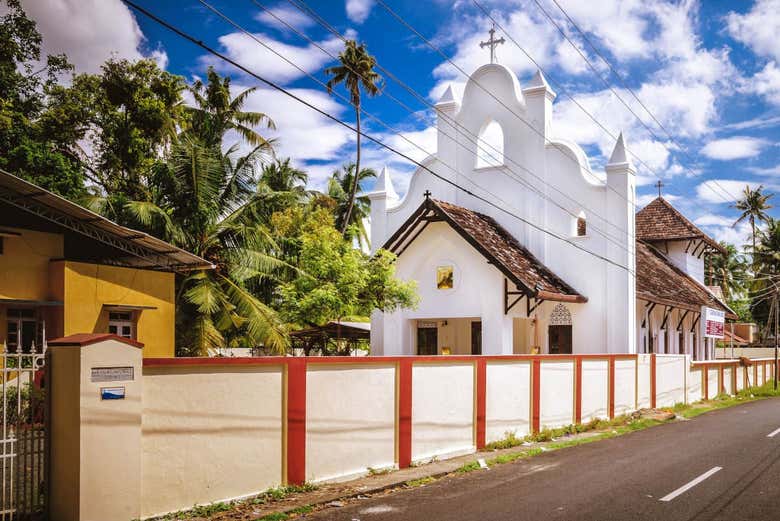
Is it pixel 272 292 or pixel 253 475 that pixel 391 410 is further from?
pixel 272 292

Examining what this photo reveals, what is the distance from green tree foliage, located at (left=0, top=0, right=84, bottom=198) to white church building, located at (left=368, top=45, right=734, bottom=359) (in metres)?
11.3

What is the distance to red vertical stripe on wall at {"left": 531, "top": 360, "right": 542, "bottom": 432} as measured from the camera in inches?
682

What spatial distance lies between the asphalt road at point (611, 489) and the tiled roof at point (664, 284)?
44.5 ft

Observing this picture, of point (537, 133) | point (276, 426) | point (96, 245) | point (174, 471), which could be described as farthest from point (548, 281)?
point (174, 471)

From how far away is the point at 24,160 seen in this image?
26.3 meters

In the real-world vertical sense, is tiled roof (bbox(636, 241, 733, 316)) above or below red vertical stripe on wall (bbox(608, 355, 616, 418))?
above

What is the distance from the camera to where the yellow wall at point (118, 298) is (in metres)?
19.4

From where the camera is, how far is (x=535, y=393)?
57.2 ft

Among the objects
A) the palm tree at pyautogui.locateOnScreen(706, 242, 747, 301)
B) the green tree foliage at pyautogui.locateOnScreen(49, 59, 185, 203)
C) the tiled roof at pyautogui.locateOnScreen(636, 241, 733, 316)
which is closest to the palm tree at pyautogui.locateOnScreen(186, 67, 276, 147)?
the green tree foliage at pyautogui.locateOnScreen(49, 59, 185, 203)

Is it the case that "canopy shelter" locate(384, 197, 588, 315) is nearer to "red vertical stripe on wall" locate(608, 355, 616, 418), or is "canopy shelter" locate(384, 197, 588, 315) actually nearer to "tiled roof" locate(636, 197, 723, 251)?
"red vertical stripe on wall" locate(608, 355, 616, 418)

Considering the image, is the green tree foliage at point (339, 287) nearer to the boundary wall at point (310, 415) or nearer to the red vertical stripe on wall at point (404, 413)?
the boundary wall at point (310, 415)

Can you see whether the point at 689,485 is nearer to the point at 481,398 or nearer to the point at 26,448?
the point at 481,398

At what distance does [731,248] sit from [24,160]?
7017 centimetres

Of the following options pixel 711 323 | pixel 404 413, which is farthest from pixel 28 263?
pixel 711 323
